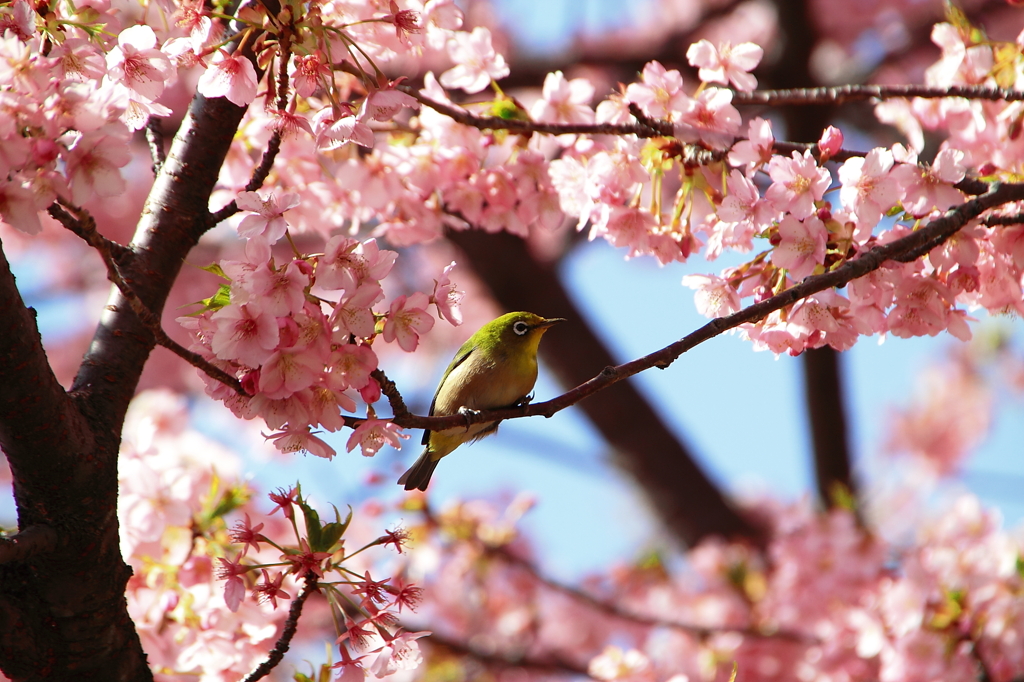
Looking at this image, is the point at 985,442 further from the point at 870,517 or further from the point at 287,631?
the point at 287,631

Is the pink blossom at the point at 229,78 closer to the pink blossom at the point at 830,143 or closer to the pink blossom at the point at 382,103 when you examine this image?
the pink blossom at the point at 382,103

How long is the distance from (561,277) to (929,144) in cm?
265

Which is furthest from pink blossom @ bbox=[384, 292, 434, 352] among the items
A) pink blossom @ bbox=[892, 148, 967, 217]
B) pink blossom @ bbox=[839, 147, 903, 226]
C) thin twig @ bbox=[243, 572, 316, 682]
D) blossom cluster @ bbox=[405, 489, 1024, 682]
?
blossom cluster @ bbox=[405, 489, 1024, 682]

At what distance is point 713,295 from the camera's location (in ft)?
7.10

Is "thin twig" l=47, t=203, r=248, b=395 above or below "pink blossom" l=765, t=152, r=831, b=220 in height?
below

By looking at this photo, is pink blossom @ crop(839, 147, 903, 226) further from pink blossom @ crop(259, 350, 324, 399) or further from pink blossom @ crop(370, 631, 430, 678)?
pink blossom @ crop(370, 631, 430, 678)

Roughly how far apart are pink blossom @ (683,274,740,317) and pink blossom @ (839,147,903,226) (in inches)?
14.0

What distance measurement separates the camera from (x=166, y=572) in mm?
2664

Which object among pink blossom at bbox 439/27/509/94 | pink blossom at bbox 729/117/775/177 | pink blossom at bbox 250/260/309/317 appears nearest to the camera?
pink blossom at bbox 250/260/309/317

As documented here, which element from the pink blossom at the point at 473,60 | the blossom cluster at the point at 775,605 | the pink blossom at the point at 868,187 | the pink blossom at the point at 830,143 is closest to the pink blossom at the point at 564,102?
the pink blossom at the point at 473,60

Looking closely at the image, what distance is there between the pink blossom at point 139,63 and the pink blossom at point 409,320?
2.23 feet

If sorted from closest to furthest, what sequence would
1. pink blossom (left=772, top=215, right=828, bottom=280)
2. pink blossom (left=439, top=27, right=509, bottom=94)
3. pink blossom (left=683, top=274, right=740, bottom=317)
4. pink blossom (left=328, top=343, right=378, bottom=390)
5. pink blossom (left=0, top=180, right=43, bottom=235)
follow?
pink blossom (left=0, top=180, right=43, bottom=235)
pink blossom (left=328, top=343, right=378, bottom=390)
pink blossom (left=772, top=215, right=828, bottom=280)
pink blossom (left=683, top=274, right=740, bottom=317)
pink blossom (left=439, top=27, right=509, bottom=94)

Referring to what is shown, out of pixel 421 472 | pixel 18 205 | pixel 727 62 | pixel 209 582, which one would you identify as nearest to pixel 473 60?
pixel 727 62

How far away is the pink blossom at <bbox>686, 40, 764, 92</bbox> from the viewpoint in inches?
95.0
